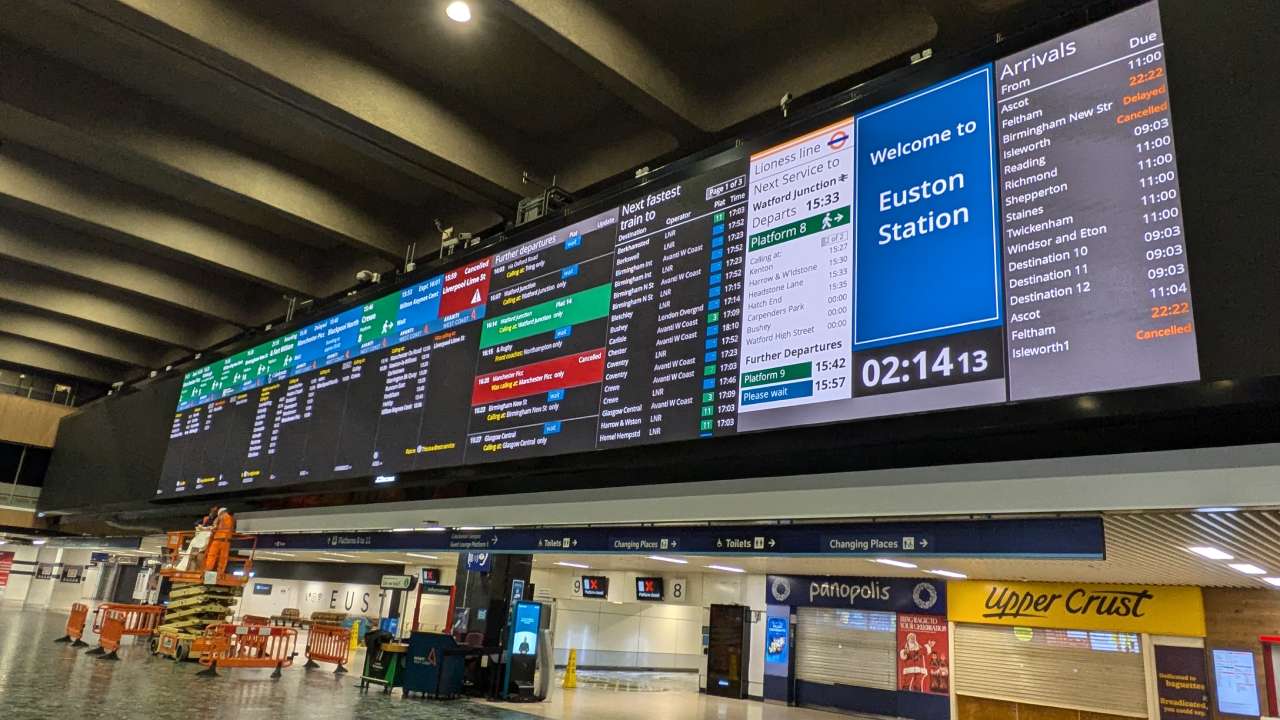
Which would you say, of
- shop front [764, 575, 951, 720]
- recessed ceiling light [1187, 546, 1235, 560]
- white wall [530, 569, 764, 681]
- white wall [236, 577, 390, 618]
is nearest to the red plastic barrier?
white wall [530, 569, 764, 681]

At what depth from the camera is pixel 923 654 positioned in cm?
1437

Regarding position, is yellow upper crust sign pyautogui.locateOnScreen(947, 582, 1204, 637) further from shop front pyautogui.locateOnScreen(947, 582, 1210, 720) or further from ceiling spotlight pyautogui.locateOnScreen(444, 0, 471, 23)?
ceiling spotlight pyautogui.locateOnScreen(444, 0, 471, 23)

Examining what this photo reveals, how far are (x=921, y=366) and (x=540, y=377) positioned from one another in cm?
280

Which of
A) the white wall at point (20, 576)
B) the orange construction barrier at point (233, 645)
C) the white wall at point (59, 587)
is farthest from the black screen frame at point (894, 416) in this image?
the white wall at point (20, 576)

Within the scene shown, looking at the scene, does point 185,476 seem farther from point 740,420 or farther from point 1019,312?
point 1019,312

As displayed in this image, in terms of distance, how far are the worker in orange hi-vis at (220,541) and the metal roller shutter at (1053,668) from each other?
12024mm

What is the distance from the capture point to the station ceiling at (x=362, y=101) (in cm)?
579

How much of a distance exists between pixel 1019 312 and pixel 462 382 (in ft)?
13.8

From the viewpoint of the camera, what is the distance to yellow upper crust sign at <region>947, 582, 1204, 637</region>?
11.8 metres

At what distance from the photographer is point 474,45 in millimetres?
6637

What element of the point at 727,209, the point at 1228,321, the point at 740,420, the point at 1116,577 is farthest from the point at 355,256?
the point at 1116,577

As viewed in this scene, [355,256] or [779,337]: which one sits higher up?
[355,256]

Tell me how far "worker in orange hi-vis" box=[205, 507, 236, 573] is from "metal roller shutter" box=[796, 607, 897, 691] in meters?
10.8

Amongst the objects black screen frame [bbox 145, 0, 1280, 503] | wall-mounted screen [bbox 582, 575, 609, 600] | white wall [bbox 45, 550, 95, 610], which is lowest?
white wall [bbox 45, 550, 95, 610]
